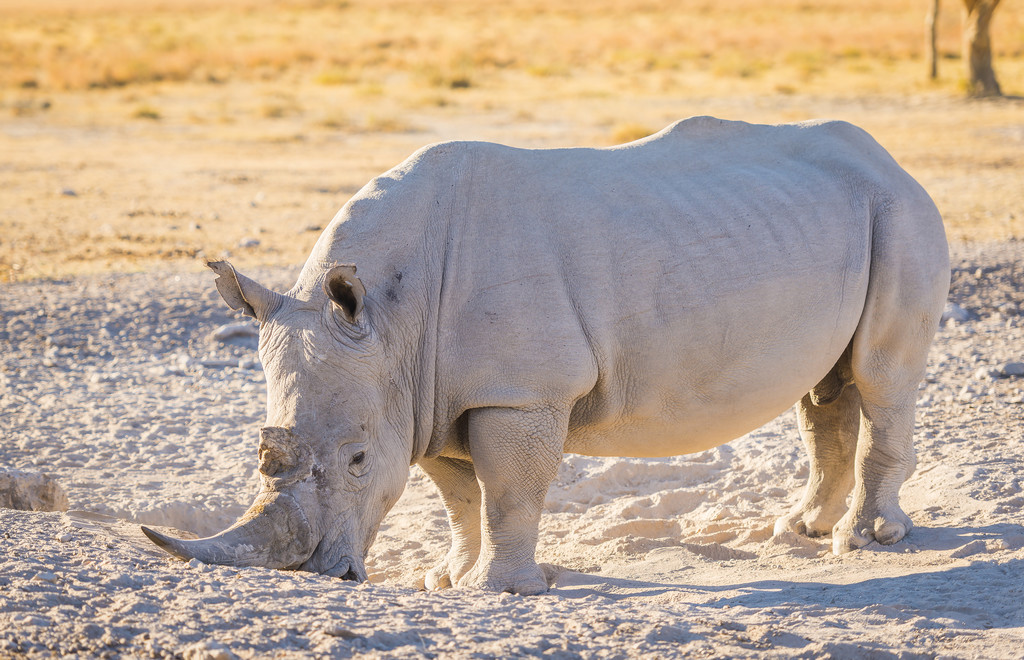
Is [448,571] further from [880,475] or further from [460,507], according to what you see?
[880,475]

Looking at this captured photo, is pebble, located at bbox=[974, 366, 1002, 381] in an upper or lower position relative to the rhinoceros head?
lower

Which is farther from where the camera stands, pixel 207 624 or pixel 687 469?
pixel 687 469

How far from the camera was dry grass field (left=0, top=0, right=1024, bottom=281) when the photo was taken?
44.3 ft

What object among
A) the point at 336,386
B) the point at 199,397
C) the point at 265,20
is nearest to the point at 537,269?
the point at 336,386

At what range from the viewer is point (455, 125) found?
21.9m

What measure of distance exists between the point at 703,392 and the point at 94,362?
5.30m

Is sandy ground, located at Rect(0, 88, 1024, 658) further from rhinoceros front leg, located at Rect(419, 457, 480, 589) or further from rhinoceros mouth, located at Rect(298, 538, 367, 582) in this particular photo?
rhinoceros front leg, located at Rect(419, 457, 480, 589)

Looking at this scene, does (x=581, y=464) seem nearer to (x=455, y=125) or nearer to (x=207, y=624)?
(x=207, y=624)

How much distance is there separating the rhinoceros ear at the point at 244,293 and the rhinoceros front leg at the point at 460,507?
1.17 meters

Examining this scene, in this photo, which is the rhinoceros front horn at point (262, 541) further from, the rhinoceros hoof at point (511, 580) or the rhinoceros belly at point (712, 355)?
the rhinoceros belly at point (712, 355)

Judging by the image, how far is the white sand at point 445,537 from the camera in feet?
11.6

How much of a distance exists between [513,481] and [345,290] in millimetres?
1005

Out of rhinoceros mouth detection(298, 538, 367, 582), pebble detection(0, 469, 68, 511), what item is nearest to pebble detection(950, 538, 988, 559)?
rhinoceros mouth detection(298, 538, 367, 582)

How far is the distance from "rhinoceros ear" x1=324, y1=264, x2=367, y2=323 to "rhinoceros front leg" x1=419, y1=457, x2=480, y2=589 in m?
1.18
